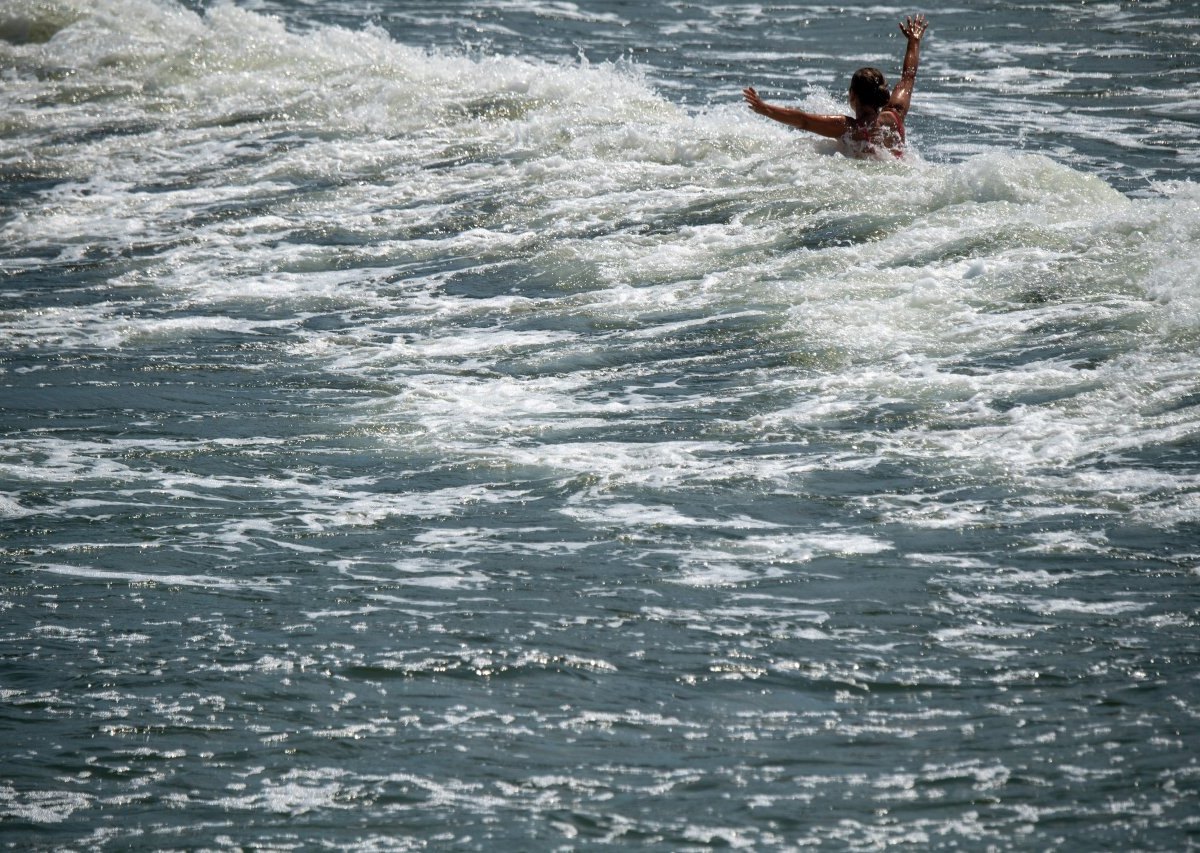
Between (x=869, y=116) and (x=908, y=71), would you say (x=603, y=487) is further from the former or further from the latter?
(x=908, y=71)

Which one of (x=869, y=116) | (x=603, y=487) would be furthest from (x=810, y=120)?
(x=603, y=487)

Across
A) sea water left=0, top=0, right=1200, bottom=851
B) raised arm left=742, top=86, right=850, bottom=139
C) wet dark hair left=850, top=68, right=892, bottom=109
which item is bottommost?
sea water left=0, top=0, right=1200, bottom=851

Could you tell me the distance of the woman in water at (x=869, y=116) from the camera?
10.1 metres

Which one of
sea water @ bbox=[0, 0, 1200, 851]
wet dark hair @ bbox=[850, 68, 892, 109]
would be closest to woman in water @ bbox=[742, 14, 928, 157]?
wet dark hair @ bbox=[850, 68, 892, 109]

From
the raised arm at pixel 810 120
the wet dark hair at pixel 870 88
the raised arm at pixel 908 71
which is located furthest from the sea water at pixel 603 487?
the raised arm at pixel 908 71

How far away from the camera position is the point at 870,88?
33.1 ft

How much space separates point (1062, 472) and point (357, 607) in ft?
9.67

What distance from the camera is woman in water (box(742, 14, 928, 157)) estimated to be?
10133 mm

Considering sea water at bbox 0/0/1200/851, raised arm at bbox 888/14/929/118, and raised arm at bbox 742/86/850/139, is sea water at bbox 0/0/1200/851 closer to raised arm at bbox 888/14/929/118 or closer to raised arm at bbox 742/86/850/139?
raised arm at bbox 742/86/850/139

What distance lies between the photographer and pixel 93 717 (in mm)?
4285

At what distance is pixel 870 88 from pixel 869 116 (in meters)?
0.23

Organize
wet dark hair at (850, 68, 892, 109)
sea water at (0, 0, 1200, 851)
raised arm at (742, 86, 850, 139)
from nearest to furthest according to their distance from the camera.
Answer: sea water at (0, 0, 1200, 851)
wet dark hair at (850, 68, 892, 109)
raised arm at (742, 86, 850, 139)

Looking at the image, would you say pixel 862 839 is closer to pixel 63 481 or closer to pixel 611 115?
pixel 63 481

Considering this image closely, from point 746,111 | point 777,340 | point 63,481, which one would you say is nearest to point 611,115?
point 746,111
